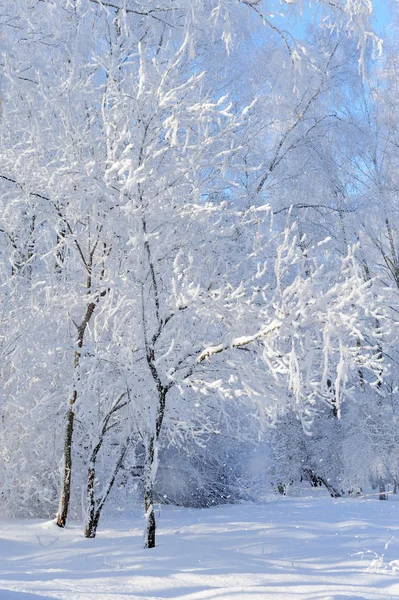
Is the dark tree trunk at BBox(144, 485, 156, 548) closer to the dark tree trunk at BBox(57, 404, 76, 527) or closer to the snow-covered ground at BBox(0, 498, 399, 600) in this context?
the snow-covered ground at BBox(0, 498, 399, 600)

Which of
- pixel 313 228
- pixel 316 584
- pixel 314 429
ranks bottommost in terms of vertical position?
pixel 316 584

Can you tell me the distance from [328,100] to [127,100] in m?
8.07

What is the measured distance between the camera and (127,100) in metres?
5.29

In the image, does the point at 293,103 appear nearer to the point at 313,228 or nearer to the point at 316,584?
the point at 313,228

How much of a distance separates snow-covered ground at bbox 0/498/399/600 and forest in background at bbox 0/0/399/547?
528 mm

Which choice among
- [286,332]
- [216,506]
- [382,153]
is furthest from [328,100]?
[286,332]

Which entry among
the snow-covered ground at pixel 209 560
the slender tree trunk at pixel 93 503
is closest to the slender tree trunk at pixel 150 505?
the snow-covered ground at pixel 209 560

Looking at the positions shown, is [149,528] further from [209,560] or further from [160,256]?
[160,256]

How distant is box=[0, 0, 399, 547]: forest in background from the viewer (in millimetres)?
5121

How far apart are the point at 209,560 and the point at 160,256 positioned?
2679 millimetres

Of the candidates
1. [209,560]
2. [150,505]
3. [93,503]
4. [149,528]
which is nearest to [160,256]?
[150,505]

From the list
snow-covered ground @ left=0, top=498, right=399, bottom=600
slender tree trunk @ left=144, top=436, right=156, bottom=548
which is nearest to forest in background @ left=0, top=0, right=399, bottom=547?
slender tree trunk @ left=144, top=436, right=156, bottom=548

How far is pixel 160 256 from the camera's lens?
5.68 m

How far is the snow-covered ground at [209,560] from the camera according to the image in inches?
165
